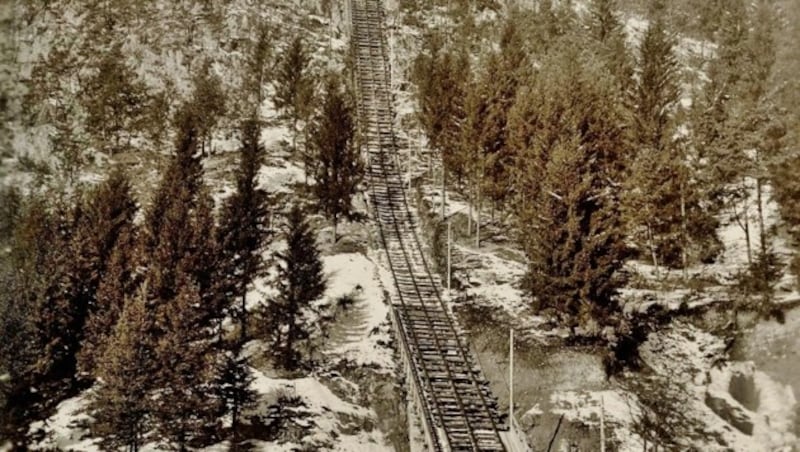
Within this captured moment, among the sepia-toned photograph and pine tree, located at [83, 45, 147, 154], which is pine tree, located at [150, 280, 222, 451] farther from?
pine tree, located at [83, 45, 147, 154]

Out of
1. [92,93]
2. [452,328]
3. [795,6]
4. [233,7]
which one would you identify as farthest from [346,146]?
[795,6]

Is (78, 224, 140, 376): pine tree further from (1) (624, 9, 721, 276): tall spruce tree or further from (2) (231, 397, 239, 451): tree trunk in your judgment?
(1) (624, 9, 721, 276): tall spruce tree

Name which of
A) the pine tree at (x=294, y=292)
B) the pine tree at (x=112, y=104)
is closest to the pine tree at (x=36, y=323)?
the pine tree at (x=294, y=292)

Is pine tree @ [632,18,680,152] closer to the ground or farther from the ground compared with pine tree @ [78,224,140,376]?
farther from the ground

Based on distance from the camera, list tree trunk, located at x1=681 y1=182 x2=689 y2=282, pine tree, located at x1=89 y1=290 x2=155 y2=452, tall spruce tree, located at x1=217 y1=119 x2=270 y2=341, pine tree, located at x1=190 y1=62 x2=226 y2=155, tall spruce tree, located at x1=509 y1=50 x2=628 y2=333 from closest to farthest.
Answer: pine tree, located at x1=89 y1=290 x2=155 y2=452 → tall spruce tree, located at x1=509 y1=50 x2=628 y2=333 → tall spruce tree, located at x1=217 y1=119 x2=270 y2=341 → tree trunk, located at x1=681 y1=182 x2=689 y2=282 → pine tree, located at x1=190 y1=62 x2=226 y2=155

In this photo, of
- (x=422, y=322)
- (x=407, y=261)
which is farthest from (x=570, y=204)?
(x=407, y=261)

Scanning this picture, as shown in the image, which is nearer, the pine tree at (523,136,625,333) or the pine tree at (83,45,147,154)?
the pine tree at (523,136,625,333)

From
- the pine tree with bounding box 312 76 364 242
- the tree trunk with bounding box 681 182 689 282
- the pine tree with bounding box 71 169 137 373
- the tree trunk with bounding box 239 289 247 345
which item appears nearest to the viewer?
the pine tree with bounding box 71 169 137 373

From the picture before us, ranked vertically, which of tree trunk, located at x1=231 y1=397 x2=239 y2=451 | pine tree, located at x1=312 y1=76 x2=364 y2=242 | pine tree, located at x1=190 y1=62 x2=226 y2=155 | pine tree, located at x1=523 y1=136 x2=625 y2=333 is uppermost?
pine tree, located at x1=190 y1=62 x2=226 y2=155

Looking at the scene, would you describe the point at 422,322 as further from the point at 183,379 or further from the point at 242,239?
the point at 183,379

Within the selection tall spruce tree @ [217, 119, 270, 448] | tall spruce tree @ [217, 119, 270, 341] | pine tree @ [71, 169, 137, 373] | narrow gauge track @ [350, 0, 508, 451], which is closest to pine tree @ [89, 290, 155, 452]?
pine tree @ [71, 169, 137, 373]
